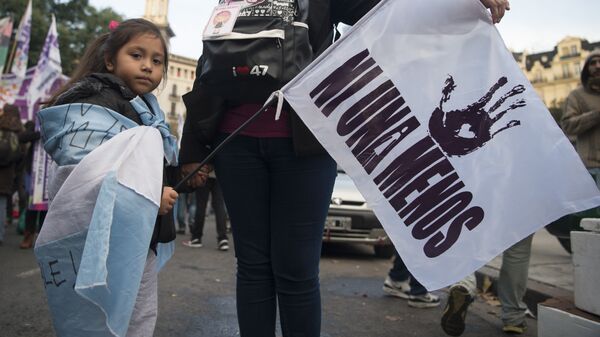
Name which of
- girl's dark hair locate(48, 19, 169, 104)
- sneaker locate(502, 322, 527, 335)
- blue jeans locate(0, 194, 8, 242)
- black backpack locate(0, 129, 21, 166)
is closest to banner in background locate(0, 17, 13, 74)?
black backpack locate(0, 129, 21, 166)

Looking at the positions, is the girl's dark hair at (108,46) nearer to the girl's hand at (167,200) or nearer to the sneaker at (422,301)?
the girl's hand at (167,200)

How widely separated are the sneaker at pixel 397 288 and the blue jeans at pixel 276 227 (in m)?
2.35

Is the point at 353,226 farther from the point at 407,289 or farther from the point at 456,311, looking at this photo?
the point at 456,311

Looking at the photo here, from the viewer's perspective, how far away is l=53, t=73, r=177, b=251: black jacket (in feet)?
5.93

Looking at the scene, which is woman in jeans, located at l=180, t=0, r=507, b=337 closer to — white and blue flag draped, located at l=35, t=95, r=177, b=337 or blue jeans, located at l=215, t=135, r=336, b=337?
blue jeans, located at l=215, t=135, r=336, b=337

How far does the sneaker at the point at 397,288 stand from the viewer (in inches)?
158

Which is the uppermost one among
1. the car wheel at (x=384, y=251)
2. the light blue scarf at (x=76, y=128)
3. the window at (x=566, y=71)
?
the window at (x=566, y=71)

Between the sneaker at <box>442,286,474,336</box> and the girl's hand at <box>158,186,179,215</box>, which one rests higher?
the girl's hand at <box>158,186,179,215</box>

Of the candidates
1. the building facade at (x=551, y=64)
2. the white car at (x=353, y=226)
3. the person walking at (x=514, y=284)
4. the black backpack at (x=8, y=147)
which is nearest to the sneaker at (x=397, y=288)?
the person walking at (x=514, y=284)

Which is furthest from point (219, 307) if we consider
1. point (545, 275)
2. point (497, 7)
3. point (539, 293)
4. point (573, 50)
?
point (573, 50)

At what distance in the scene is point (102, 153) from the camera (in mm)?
1603

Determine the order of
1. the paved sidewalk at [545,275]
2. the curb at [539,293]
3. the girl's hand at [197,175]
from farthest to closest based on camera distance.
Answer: the paved sidewalk at [545,275]
the curb at [539,293]
the girl's hand at [197,175]

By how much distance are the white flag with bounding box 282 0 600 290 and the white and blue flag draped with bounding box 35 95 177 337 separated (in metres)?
0.60

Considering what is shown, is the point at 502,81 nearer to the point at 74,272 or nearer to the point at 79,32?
the point at 74,272
